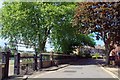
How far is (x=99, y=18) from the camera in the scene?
38.0m

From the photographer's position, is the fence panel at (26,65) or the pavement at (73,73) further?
the fence panel at (26,65)

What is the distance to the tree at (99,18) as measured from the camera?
109ft

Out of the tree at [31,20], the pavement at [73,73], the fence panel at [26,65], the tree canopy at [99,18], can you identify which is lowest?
the pavement at [73,73]

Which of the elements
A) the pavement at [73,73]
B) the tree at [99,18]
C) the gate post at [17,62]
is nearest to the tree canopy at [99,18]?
the tree at [99,18]

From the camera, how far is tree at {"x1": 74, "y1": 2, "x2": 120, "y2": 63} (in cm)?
3312

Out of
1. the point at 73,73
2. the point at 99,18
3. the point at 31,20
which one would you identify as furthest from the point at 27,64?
the point at 31,20

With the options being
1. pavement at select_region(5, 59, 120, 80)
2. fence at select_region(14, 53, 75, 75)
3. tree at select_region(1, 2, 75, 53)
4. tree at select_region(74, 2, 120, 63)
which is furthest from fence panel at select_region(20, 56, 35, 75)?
tree at select_region(1, 2, 75, 53)

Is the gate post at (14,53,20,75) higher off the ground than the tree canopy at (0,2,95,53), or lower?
lower

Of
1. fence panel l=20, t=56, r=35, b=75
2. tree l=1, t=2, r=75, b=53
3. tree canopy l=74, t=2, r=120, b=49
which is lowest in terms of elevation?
fence panel l=20, t=56, r=35, b=75

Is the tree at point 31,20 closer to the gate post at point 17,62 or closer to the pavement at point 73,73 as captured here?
the pavement at point 73,73

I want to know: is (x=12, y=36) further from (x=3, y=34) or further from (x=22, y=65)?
(x=22, y=65)

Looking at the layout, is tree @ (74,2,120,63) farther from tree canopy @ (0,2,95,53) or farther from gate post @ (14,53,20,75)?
gate post @ (14,53,20,75)

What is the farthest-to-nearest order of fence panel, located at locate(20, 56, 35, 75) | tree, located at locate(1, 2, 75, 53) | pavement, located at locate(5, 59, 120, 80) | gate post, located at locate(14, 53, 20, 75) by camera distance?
tree, located at locate(1, 2, 75, 53)
fence panel, located at locate(20, 56, 35, 75)
pavement, located at locate(5, 59, 120, 80)
gate post, located at locate(14, 53, 20, 75)

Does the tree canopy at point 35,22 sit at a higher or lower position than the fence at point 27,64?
higher
